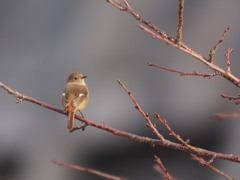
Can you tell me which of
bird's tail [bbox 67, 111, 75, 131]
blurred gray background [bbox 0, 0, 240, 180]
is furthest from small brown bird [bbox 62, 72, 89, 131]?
blurred gray background [bbox 0, 0, 240, 180]

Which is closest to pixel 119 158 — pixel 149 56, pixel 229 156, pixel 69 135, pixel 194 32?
pixel 69 135

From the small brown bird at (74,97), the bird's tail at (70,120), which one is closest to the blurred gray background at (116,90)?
the small brown bird at (74,97)

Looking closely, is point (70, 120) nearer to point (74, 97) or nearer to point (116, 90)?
point (74, 97)

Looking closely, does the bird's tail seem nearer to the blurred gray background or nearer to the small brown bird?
the small brown bird

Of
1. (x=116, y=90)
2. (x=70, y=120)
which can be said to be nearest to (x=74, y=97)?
(x=70, y=120)

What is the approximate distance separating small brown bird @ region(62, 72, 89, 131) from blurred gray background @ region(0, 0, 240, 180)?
4.80ft

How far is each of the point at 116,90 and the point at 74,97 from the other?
8.20 feet

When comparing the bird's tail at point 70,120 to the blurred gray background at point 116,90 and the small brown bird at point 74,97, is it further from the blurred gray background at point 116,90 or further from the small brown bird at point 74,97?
the blurred gray background at point 116,90

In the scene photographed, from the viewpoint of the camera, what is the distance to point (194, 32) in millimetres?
7184

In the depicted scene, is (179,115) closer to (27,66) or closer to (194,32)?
(194,32)

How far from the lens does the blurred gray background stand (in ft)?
22.0

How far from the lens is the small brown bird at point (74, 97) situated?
14.5 feet

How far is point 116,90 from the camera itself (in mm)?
7281

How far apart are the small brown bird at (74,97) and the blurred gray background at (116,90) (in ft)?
4.80
